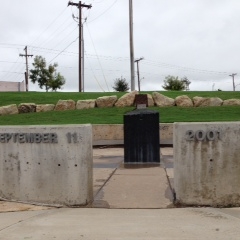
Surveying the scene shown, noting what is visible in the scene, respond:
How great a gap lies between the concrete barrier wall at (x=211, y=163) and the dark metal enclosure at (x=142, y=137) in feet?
14.3

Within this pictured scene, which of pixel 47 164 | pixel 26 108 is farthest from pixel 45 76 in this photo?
pixel 47 164

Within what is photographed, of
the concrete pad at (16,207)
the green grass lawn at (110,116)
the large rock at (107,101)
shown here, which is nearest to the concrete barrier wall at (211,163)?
the concrete pad at (16,207)

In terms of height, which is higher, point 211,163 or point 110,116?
point 110,116

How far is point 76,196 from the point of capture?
6.51 meters

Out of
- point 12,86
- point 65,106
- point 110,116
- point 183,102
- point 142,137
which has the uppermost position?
point 12,86

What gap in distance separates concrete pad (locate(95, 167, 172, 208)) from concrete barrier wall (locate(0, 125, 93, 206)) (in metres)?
0.54

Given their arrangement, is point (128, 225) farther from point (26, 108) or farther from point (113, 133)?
point (26, 108)

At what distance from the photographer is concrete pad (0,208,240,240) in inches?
191

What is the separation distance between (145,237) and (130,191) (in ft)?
8.27

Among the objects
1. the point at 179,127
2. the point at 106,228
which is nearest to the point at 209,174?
the point at 179,127

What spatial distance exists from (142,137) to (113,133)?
5.73 metres

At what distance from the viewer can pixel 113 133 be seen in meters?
16.5

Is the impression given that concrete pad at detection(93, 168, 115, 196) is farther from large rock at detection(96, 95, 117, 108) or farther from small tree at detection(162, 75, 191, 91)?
small tree at detection(162, 75, 191, 91)

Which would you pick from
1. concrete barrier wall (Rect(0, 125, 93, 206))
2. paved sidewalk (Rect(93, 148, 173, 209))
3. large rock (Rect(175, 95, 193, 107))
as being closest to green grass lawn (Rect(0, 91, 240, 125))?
large rock (Rect(175, 95, 193, 107))
